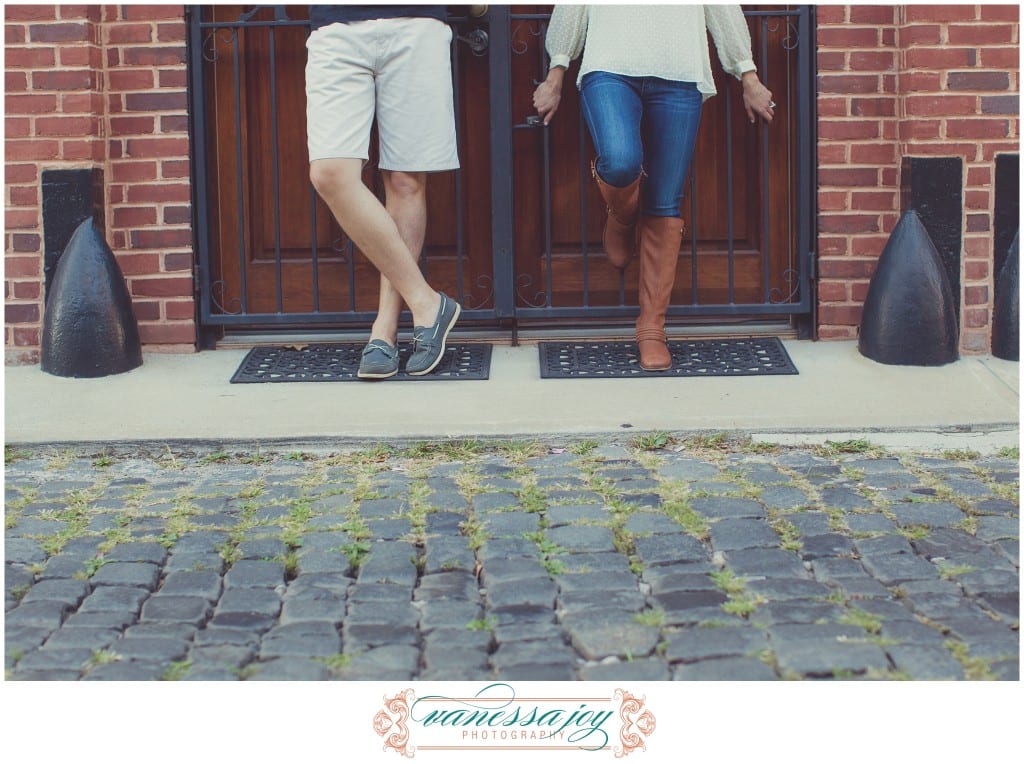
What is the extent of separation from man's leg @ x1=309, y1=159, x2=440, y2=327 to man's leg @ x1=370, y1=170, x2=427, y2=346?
0.07 m

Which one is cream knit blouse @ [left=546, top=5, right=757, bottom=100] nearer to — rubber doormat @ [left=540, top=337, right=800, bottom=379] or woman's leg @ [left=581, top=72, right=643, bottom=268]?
woman's leg @ [left=581, top=72, right=643, bottom=268]

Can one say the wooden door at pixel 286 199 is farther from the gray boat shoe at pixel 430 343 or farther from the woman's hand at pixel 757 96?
the woman's hand at pixel 757 96

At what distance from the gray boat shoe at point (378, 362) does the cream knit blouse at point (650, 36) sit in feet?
3.60

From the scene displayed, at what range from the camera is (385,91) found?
14.2 feet

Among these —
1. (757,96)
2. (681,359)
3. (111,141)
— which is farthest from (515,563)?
(111,141)

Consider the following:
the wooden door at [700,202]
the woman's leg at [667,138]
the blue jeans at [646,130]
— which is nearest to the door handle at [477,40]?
the wooden door at [700,202]

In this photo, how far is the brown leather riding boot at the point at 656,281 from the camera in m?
4.44

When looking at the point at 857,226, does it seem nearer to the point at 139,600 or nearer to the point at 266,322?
the point at 266,322

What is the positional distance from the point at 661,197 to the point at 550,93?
1.65 ft

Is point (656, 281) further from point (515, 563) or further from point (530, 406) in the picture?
point (515, 563)

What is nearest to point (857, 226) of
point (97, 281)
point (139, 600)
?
point (97, 281)

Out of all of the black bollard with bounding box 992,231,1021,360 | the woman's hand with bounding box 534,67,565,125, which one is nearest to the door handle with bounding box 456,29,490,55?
the woman's hand with bounding box 534,67,565,125

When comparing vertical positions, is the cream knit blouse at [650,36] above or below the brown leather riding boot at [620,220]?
above
